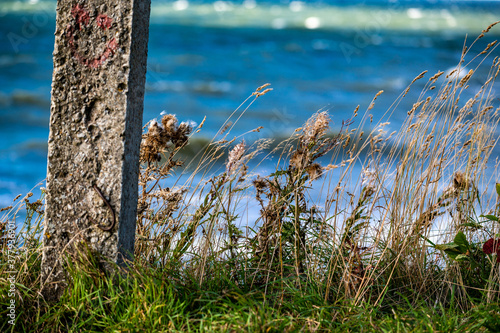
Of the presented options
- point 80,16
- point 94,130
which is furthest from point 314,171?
point 80,16

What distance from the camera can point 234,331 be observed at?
185 centimetres

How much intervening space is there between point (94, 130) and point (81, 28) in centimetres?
54

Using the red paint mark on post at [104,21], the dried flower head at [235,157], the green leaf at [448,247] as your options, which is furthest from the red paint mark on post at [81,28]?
the green leaf at [448,247]

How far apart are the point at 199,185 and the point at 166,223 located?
32 centimetres

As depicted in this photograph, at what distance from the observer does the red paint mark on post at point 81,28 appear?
221 centimetres

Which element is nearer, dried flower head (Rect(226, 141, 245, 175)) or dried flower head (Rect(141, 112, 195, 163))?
dried flower head (Rect(226, 141, 245, 175))

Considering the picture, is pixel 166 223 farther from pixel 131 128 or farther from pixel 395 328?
pixel 395 328

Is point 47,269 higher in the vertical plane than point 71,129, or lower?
lower

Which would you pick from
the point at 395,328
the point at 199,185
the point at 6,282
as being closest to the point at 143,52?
the point at 199,185

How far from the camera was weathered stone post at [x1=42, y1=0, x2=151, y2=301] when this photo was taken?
2.20 metres

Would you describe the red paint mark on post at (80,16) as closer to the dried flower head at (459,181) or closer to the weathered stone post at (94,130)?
the weathered stone post at (94,130)

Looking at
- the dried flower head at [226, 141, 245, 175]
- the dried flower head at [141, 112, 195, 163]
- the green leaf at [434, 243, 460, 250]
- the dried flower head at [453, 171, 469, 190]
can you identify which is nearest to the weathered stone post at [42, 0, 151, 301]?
the dried flower head at [141, 112, 195, 163]

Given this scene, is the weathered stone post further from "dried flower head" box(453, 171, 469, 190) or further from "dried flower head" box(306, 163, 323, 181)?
"dried flower head" box(453, 171, 469, 190)

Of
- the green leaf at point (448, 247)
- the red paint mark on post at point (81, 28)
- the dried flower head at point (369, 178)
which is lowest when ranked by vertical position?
the green leaf at point (448, 247)
